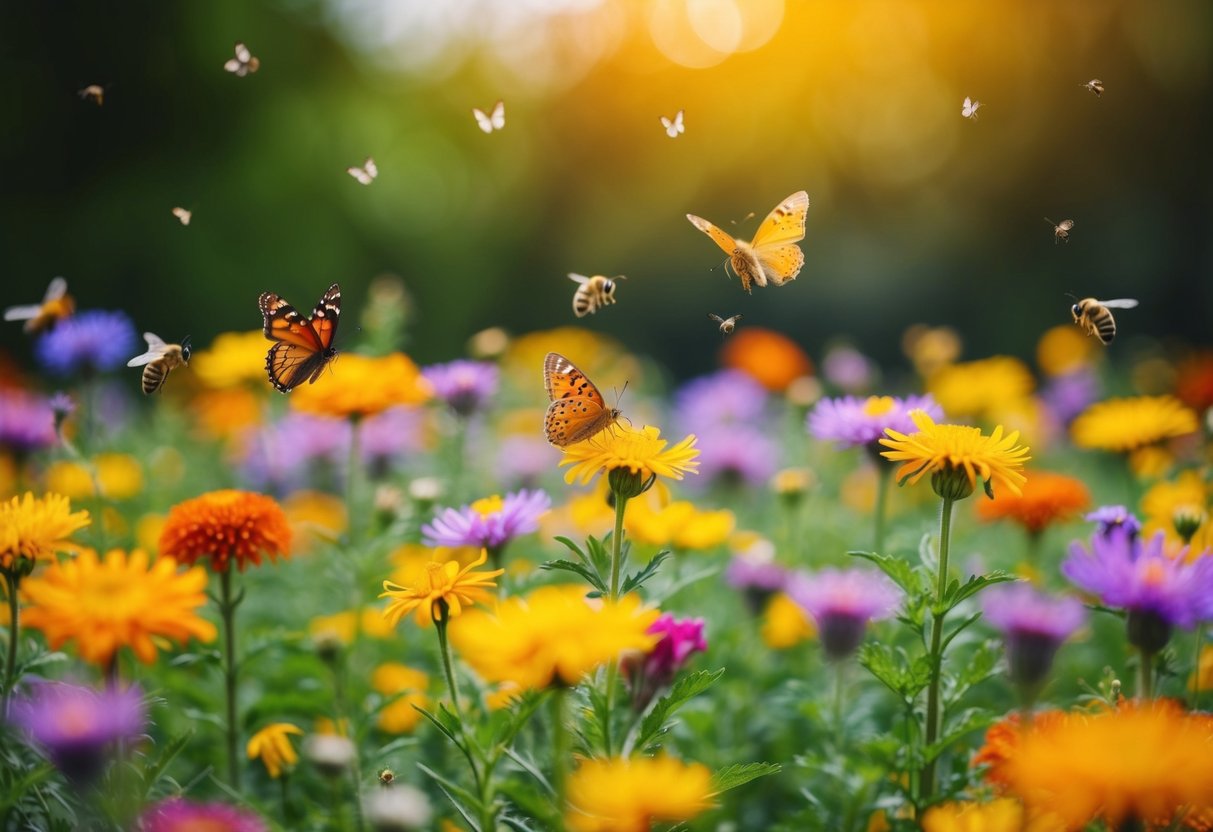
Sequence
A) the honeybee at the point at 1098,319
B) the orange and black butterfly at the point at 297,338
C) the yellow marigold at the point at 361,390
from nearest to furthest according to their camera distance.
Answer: the honeybee at the point at 1098,319 < the orange and black butterfly at the point at 297,338 < the yellow marigold at the point at 361,390

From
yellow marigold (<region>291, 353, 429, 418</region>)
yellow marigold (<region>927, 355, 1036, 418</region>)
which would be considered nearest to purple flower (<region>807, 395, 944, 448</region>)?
yellow marigold (<region>291, 353, 429, 418</region>)

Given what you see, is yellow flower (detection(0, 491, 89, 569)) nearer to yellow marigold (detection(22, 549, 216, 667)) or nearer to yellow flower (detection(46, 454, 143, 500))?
yellow marigold (detection(22, 549, 216, 667))

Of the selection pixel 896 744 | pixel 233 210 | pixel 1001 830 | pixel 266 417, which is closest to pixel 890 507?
pixel 896 744

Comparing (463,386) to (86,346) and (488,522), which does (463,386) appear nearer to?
(488,522)

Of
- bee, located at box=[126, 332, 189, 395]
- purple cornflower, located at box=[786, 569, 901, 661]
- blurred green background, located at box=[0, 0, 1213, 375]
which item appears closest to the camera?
bee, located at box=[126, 332, 189, 395]

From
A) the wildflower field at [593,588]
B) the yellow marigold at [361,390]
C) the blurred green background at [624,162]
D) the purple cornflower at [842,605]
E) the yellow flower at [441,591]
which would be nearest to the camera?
the wildflower field at [593,588]

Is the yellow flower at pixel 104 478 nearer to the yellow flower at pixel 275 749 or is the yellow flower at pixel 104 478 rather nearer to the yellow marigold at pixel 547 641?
the yellow flower at pixel 275 749

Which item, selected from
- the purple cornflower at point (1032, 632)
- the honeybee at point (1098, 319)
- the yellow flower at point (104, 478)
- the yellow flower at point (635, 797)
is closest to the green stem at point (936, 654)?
the purple cornflower at point (1032, 632)
